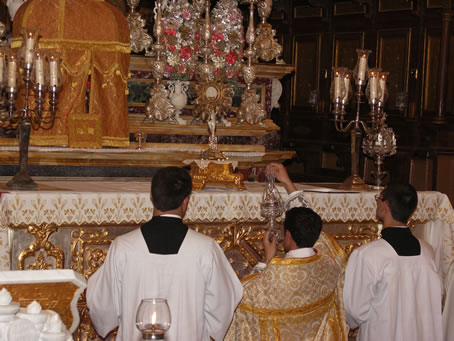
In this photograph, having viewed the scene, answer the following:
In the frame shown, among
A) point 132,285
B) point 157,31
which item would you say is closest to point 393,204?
point 132,285

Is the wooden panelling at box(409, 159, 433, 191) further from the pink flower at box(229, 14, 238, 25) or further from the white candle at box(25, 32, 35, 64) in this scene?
the white candle at box(25, 32, 35, 64)

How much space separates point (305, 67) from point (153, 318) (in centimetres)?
1233

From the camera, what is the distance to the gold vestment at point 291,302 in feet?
14.9

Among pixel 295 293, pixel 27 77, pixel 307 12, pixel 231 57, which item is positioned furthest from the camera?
pixel 307 12

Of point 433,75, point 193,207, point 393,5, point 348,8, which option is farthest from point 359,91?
point 348,8

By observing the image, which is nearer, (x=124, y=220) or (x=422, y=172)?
(x=124, y=220)

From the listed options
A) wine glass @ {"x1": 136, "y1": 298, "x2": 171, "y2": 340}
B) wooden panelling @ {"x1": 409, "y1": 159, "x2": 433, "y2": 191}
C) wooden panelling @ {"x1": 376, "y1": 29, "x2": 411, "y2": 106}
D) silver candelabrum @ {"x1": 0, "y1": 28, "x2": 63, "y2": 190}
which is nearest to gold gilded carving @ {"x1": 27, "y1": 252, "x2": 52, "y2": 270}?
silver candelabrum @ {"x1": 0, "y1": 28, "x2": 63, "y2": 190}

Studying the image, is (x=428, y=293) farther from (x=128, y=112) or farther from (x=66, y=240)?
(x=128, y=112)

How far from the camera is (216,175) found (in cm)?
585

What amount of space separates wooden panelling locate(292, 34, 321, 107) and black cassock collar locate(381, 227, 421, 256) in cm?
968

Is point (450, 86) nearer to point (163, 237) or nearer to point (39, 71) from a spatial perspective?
point (39, 71)

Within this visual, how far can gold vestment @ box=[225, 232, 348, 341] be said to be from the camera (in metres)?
4.54

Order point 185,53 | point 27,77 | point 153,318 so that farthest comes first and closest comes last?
point 185,53 → point 27,77 → point 153,318

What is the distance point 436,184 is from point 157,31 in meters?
5.83
